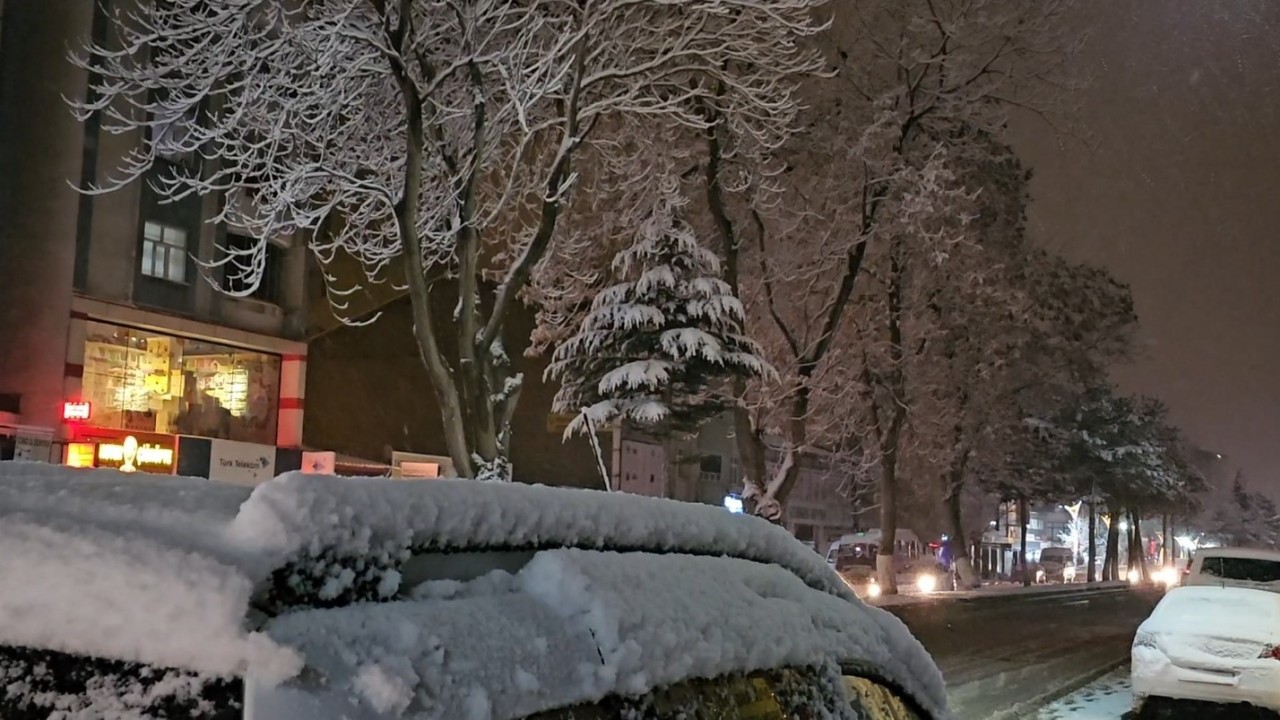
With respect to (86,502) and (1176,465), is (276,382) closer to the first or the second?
(86,502)

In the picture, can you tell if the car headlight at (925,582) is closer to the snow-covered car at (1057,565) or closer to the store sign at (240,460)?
the store sign at (240,460)

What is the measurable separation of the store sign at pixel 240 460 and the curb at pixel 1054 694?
14.4 metres

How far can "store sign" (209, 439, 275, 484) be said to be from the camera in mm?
21922

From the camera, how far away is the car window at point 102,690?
1425 mm

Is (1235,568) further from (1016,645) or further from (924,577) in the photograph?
(924,577)

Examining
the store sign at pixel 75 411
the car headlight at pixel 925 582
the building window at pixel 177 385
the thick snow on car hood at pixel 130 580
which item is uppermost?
the building window at pixel 177 385

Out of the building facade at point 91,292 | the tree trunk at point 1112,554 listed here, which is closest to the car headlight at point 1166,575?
the tree trunk at point 1112,554

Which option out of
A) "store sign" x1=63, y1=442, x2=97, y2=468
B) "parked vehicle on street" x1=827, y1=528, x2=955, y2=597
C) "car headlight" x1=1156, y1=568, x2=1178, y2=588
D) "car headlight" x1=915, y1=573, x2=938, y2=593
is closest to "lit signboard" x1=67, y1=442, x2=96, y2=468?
"store sign" x1=63, y1=442, x2=97, y2=468

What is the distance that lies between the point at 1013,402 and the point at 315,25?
29.0m

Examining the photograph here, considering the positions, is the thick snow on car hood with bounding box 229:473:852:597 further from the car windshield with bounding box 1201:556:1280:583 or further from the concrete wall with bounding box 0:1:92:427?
the concrete wall with bounding box 0:1:92:427

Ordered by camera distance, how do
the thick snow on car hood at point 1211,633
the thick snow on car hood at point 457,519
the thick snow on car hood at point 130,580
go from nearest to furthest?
the thick snow on car hood at point 130,580 → the thick snow on car hood at point 457,519 → the thick snow on car hood at point 1211,633

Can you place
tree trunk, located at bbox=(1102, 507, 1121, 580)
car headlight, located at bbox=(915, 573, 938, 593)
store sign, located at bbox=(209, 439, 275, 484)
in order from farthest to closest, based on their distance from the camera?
tree trunk, located at bbox=(1102, 507, 1121, 580), car headlight, located at bbox=(915, 573, 938, 593), store sign, located at bbox=(209, 439, 275, 484)

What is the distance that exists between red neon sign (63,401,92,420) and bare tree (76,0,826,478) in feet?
16.8

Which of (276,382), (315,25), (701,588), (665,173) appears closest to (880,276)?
(665,173)
